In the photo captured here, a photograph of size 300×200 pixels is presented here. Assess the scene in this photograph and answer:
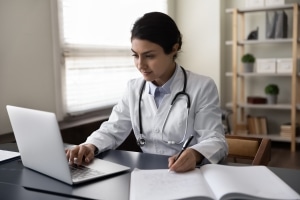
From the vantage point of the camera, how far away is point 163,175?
3.55 ft

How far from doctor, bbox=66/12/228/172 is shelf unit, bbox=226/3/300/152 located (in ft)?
8.14

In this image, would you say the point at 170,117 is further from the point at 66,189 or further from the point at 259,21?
the point at 259,21

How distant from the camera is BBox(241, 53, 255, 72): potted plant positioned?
395cm

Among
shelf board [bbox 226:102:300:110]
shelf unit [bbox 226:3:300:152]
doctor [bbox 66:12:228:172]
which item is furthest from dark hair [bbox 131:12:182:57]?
shelf board [bbox 226:102:300:110]

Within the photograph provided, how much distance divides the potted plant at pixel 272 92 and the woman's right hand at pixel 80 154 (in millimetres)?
2989

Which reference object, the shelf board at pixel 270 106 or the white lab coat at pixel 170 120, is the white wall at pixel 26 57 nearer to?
the white lab coat at pixel 170 120

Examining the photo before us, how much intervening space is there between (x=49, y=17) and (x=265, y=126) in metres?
2.71

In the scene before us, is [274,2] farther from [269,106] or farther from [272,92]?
[269,106]

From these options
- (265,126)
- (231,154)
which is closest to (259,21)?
(265,126)

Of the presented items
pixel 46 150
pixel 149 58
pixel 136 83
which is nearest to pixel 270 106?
pixel 136 83

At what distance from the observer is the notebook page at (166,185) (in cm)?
91

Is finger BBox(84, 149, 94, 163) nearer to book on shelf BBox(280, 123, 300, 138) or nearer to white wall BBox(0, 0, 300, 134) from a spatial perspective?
white wall BBox(0, 0, 300, 134)

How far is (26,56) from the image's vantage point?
2.34 metres

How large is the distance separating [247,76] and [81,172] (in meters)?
3.48
